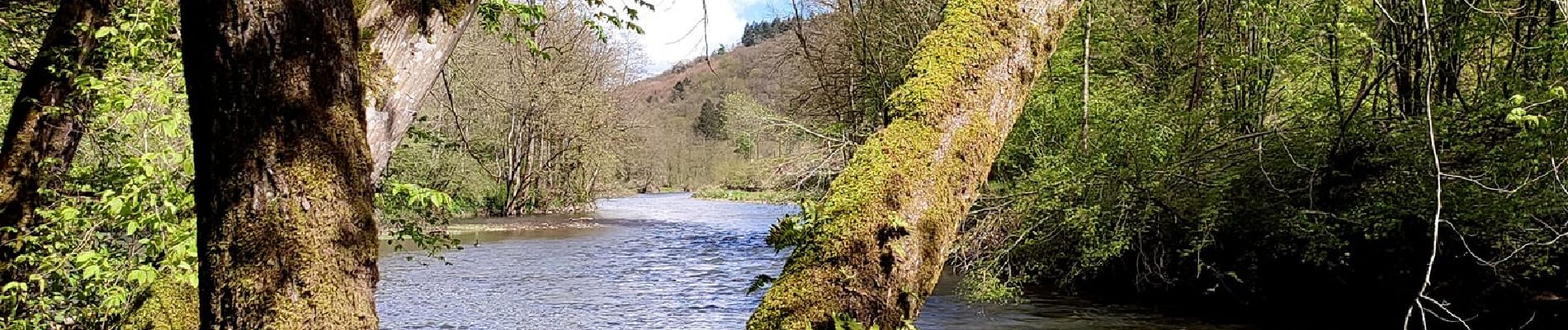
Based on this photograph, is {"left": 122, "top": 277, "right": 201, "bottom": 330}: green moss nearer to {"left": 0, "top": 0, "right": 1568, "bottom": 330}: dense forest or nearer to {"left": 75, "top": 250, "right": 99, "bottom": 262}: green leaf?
{"left": 0, "top": 0, "right": 1568, "bottom": 330}: dense forest

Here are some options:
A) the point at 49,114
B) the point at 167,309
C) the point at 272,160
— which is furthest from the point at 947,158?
the point at 49,114

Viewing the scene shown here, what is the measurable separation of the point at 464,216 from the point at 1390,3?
27.8m

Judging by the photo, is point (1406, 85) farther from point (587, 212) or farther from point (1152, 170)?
point (587, 212)

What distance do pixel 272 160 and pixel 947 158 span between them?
4.75 ft

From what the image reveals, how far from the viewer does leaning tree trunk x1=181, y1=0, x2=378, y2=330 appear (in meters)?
2.05

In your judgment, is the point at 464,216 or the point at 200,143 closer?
the point at 200,143

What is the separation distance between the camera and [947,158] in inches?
88.6

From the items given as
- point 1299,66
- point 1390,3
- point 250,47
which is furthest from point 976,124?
point 1299,66

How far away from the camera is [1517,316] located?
845 cm

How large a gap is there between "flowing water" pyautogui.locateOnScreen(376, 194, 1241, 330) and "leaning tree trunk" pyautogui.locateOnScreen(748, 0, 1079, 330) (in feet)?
14.0

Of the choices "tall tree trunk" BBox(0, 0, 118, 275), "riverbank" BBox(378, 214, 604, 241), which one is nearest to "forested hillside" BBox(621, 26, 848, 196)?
"riverbank" BBox(378, 214, 604, 241)

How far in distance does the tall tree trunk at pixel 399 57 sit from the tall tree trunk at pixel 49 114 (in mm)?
2140

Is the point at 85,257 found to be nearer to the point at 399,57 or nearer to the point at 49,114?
the point at 49,114

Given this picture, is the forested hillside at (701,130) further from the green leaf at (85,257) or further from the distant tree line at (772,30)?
the green leaf at (85,257)
